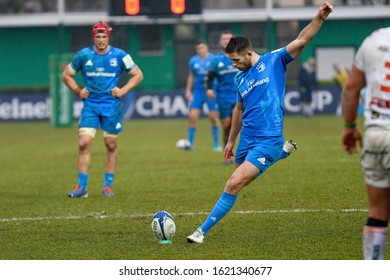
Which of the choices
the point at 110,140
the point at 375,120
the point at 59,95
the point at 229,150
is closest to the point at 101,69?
the point at 110,140

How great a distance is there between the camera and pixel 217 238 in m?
10.7

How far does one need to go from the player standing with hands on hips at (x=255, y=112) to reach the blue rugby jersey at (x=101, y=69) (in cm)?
463

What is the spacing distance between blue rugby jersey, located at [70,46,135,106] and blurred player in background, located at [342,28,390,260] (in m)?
7.85

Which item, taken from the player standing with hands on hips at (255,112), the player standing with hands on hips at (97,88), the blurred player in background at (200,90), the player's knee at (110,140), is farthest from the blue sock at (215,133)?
the player standing with hands on hips at (255,112)

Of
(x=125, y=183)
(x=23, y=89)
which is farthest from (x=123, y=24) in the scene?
(x=125, y=183)

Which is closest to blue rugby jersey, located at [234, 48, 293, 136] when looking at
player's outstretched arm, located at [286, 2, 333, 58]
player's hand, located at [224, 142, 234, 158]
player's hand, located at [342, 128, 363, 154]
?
player's outstretched arm, located at [286, 2, 333, 58]

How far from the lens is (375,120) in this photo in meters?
7.42

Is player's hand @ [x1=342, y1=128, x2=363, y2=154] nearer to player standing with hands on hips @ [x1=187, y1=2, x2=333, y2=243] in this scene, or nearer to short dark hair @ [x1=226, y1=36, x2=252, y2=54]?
player standing with hands on hips @ [x1=187, y1=2, x2=333, y2=243]

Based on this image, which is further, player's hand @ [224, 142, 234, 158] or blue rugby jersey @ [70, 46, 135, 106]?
blue rugby jersey @ [70, 46, 135, 106]

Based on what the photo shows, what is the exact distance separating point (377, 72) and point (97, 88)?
8.22 m

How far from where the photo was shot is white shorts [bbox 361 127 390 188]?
7.36 meters

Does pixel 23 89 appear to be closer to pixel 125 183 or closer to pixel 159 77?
pixel 159 77
